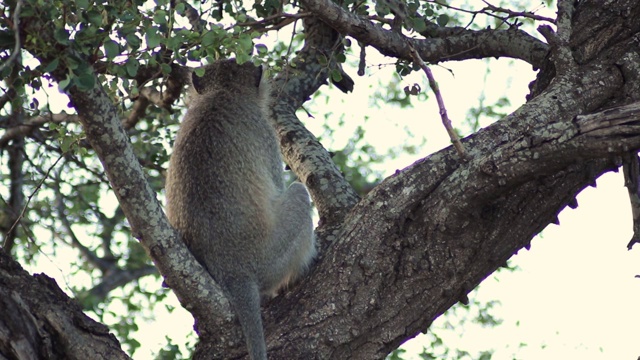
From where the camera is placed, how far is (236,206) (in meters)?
4.77

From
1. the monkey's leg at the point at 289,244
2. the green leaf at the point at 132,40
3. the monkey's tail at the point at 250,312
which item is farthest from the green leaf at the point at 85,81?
the monkey's leg at the point at 289,244

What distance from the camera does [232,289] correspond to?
443 cm

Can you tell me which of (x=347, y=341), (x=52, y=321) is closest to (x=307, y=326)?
(x=347, y=341)

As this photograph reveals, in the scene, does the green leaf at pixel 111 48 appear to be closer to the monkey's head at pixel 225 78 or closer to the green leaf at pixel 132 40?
the green leaf at pixel 132 40

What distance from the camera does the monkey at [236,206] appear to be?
464 cm

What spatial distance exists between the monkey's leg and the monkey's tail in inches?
8.7

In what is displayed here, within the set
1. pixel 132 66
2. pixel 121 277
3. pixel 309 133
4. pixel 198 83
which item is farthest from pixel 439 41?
pixel 121 277

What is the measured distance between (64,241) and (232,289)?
424 centimetres

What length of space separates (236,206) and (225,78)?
1.26 m

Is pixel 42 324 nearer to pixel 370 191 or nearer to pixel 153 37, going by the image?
pixel 153 37

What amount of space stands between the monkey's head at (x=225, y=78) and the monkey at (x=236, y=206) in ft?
1.44

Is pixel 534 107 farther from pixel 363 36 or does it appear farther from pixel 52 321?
pixel 52 321

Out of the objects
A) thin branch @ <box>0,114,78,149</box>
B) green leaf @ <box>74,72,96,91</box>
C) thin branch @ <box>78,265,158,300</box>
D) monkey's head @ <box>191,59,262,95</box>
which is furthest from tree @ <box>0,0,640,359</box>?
thin branch @ <box>78,265,158,300</box>

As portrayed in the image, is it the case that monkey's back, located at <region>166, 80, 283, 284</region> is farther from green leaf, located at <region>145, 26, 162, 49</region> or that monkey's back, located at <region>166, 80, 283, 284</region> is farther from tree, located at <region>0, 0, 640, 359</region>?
green leaf, located at <region>145, 26, 162, 49</region>
